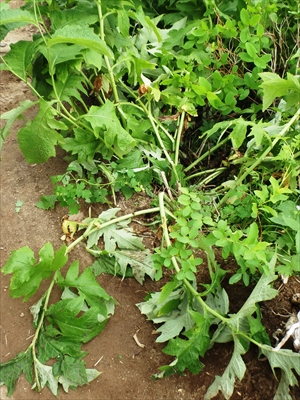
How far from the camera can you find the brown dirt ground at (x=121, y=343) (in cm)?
196

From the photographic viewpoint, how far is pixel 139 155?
2.54 m

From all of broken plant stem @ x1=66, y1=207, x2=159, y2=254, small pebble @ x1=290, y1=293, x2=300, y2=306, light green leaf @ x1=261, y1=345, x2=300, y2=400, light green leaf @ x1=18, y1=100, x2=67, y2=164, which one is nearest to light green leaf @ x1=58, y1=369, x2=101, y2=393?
broken plant stem @ x1=66, y1=207, x2=159, y2=254

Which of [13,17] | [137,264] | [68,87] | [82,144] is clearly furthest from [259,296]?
[13,17]

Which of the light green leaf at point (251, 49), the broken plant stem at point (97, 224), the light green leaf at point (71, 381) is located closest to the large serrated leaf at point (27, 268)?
the broken plant stem at point (97, 224)

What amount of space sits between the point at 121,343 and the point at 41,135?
41.7 inches

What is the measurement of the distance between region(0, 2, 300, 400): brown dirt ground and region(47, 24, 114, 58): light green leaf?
2.88 ft

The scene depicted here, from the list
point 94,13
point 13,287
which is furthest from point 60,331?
point 94,13

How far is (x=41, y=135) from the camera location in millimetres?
2248

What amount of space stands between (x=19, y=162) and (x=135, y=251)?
3.01 ft

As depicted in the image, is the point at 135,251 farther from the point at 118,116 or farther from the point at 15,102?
the point at 15,102

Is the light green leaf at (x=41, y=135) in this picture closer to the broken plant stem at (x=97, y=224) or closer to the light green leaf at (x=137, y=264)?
the broken plant stem at (x=97, y=224)

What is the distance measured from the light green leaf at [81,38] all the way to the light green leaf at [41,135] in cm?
31

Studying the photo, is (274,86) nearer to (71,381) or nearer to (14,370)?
(71,381)

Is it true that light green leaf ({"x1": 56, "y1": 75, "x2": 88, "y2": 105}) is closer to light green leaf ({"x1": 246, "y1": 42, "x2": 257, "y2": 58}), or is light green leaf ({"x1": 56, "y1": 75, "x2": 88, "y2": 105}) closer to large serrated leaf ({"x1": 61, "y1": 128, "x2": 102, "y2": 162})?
large serrated leaf ({"x1": 61, "y1": 128, "x2": 102, "y2": 162})
